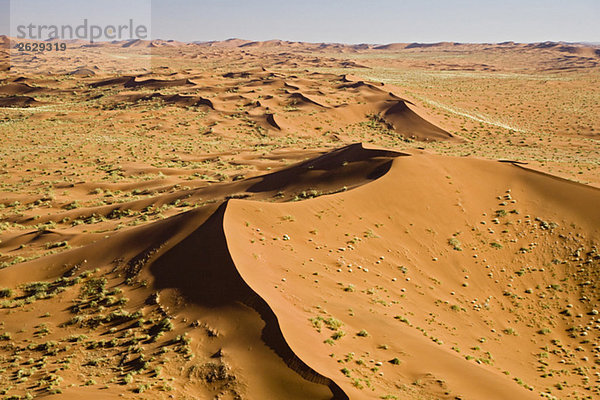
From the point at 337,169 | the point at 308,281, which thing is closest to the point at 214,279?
the point at 308,281

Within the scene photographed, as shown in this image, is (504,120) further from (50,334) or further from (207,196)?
(50,334)

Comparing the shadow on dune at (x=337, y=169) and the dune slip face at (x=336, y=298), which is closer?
the dune slip face at (x=336, y=298)

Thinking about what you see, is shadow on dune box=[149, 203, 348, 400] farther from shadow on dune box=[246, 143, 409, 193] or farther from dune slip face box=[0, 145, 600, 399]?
shadow on dune box=[246, 143, 409, 193]

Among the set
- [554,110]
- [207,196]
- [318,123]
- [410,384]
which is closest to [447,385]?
[410,384]

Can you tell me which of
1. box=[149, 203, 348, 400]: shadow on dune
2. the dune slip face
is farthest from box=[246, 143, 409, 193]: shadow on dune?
box=[149, 203, 348, 400]: shadow on dune

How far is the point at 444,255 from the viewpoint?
56.0 feet

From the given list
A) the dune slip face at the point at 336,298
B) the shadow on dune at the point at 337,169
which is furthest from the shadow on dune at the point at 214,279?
the shadow on dune at the point at 337,169

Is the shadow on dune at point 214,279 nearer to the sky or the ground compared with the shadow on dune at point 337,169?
nearer to the ground

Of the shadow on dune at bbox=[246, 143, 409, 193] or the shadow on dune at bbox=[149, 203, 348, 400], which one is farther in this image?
the shadow on dune at bbox=[246, 143, 409, 193]

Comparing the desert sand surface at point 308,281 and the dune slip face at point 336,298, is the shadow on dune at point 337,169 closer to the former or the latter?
the desert sand surface at point 308,281

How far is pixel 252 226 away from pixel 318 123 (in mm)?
40727

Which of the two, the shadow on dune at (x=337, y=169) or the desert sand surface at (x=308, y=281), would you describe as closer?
the desert sand surface at (x=308, y=281)

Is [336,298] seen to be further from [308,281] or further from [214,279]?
[214,279]

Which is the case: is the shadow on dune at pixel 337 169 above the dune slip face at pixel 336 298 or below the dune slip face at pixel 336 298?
above
